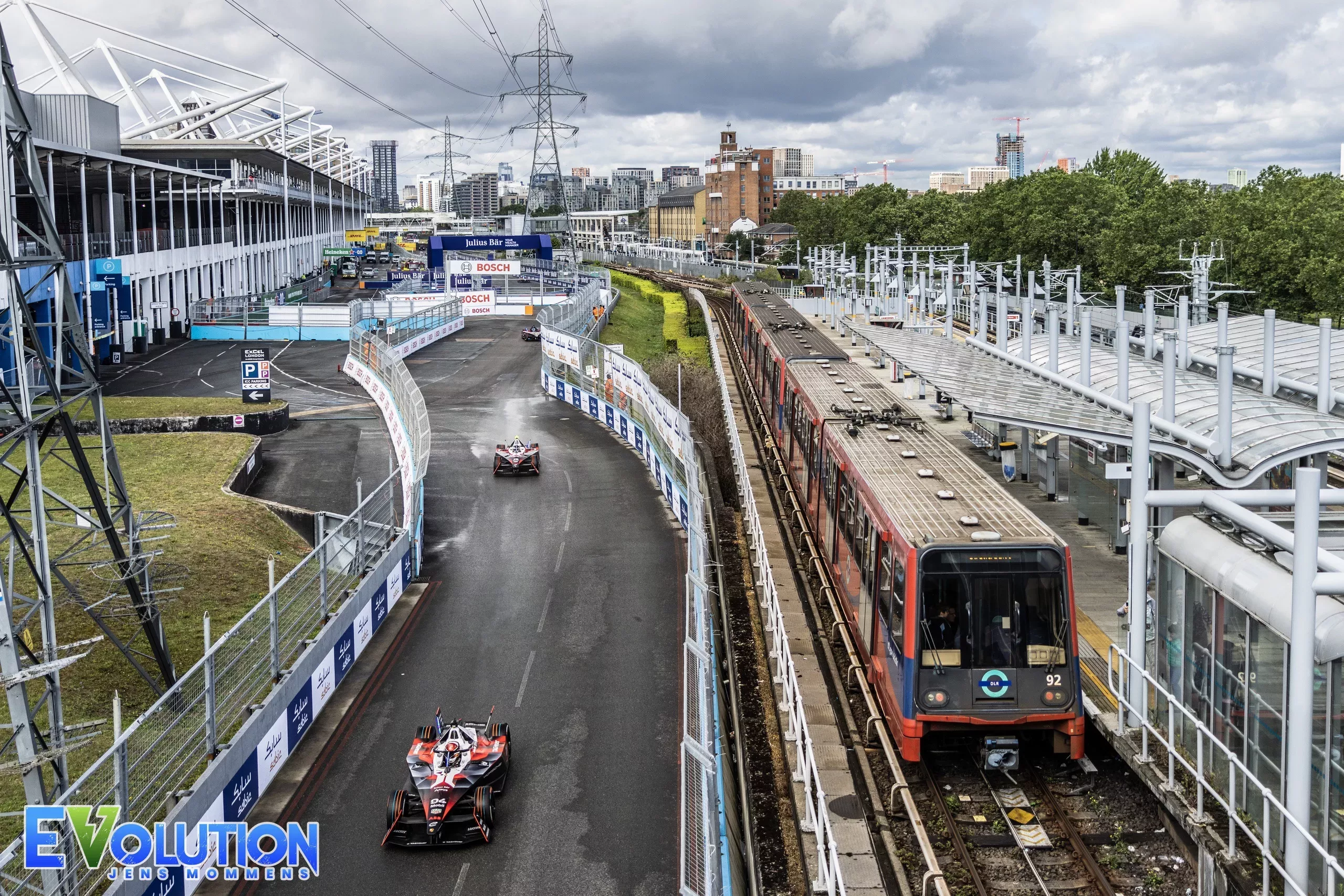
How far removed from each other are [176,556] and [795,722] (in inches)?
578

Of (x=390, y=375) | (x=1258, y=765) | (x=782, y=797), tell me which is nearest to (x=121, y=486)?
(x=782, y=797)

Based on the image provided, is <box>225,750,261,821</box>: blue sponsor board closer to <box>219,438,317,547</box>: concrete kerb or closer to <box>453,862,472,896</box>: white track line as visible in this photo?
<box>453,862,472,896</box>: white track line

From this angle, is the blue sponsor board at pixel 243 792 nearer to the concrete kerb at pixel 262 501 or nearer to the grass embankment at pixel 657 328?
the concrete kerb at pixel 262 501

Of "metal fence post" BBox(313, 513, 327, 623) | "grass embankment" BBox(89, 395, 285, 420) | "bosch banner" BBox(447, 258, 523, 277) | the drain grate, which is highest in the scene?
"bosch banner" BBox(447, 258, 523, 277)

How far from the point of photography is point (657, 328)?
3086 inches

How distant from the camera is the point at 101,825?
11562 millimetres

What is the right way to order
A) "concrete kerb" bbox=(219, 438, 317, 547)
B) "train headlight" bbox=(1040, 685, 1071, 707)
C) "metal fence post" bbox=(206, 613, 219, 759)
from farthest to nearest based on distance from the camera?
"concrete kerb" bbox=(219, 438, 317, 547), "metal fence post" bbox=(206, 613, 219, 759), "train headlight" bbox=(1040, 685, 1071, 707)

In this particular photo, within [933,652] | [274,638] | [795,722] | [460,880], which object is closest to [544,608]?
[274,638]

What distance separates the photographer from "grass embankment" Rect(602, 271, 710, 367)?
62.8 m
